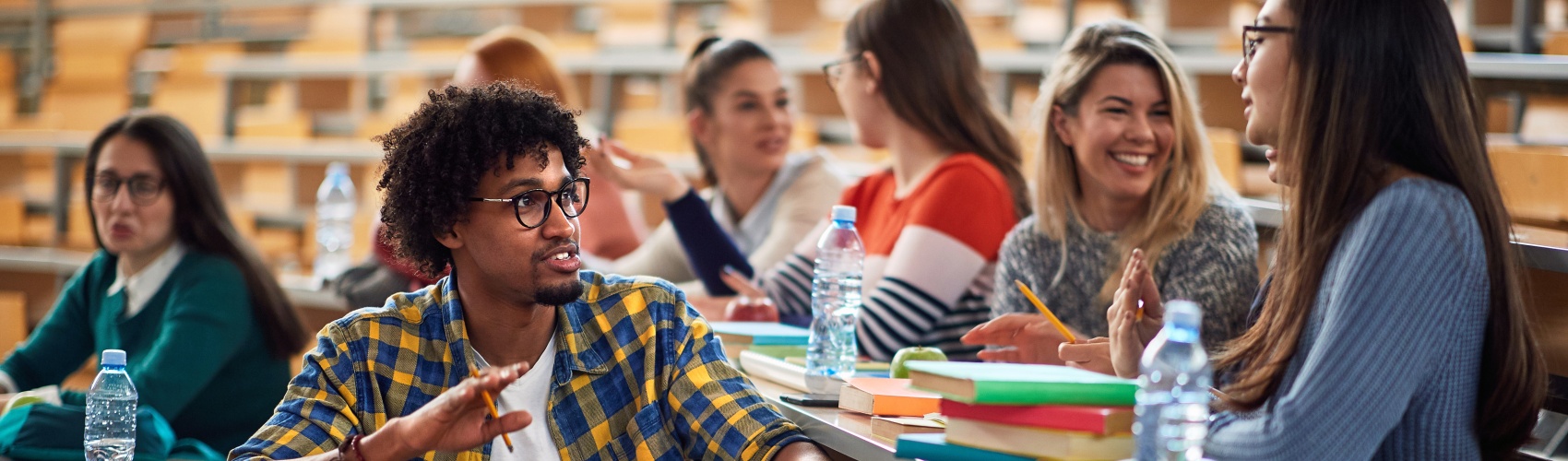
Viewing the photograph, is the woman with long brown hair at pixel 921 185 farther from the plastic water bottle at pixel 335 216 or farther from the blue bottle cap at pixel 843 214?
the plastic water bottle at pixel 335 216

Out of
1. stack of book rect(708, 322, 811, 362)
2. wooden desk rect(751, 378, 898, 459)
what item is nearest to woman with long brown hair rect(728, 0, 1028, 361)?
stack of book rect(708, 322, 811, 362)

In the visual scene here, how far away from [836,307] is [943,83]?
27.4 inches

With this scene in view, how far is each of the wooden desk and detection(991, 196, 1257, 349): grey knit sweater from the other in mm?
530

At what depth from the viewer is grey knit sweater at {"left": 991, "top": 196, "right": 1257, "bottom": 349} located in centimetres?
201

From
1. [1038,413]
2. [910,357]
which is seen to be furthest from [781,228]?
[1038,413]

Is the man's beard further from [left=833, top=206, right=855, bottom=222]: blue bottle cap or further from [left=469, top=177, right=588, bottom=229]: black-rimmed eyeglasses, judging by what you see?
[left=833, top=206, right=855, bottom=222]: blue bottle cap

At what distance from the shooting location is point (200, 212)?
8.78ft

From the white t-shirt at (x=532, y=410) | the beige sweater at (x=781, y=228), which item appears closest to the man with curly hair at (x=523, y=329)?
the white t-shirt at (x=532, y=410)

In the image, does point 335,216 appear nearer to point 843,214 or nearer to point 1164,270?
point 843,214

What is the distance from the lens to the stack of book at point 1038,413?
133cm

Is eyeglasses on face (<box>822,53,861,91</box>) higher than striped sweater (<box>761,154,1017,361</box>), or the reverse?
eyeglasses on face (<box>822,53,861,91</box>)

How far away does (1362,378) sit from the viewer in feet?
4.12

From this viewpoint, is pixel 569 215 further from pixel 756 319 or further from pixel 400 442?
pixel 756 319

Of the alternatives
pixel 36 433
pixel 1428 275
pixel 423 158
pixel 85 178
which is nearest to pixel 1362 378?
pixel 1428 275
